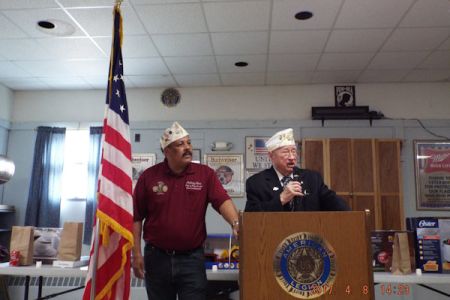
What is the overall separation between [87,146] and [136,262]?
402cm

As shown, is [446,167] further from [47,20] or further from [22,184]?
[22,184]

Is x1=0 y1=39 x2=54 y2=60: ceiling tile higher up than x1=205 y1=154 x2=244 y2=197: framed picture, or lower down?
higher up

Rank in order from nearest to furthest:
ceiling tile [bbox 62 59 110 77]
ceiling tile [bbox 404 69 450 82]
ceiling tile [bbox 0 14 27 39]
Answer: ceiling tile [bbox 0 14 27 39] < ceiling tile [bbox 62 59 110 77] < ceiling tile [bbox 404 69 450 82]

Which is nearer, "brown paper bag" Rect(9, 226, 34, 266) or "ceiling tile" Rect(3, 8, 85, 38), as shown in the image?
"brown paper bag" Rect(9, 226, 34, 266)

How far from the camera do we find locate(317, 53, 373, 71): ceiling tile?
465 cm

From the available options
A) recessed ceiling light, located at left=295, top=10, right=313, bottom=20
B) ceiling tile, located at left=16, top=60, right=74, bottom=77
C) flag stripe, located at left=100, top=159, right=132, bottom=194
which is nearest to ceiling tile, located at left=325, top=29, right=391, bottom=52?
recessed ceiling light, located at left=295, top=10, right=313, bottom=20

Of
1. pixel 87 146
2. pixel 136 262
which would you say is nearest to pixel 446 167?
pixel 136 262

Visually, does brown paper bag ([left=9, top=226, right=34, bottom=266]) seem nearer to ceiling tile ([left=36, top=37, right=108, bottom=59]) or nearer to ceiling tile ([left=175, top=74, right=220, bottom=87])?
ceiling tile ([left=36, top=37, right=108, bottom=59])

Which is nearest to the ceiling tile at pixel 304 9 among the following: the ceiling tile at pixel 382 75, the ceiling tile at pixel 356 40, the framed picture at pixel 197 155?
the ceiling tile at pixel 356 40

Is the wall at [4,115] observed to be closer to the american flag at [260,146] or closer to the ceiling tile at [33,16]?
the ceiling tile at [33,16]

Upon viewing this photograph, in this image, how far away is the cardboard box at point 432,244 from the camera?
8.84 feet

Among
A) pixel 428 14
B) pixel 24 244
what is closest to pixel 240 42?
pixel 428 14

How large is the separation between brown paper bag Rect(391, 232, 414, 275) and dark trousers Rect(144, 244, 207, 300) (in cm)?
135

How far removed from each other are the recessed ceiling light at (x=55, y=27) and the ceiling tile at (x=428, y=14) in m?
3.32
